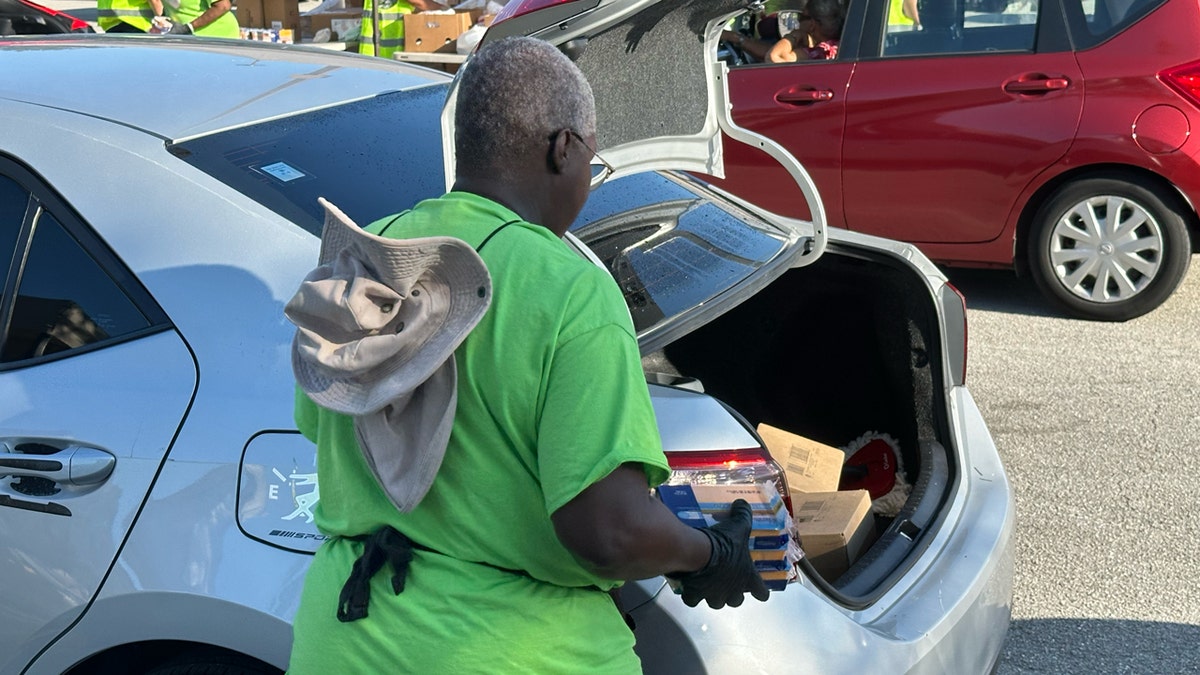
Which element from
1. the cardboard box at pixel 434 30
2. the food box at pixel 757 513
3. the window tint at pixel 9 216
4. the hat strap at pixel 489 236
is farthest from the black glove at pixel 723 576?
the cardboard box at pixel 434 30

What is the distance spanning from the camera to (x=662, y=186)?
10.8 ft

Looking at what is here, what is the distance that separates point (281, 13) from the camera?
40.1ft

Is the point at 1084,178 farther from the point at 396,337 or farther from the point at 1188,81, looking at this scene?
the point at 396,337

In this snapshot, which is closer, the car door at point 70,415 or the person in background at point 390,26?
the car door at point 70,415

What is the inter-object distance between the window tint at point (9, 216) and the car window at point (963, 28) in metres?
4.80

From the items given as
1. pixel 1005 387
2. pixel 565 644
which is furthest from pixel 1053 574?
pixel 565 644

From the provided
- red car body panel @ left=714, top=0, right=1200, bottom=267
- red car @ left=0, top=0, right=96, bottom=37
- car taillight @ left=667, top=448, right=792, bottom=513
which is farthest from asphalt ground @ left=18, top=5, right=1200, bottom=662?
red car @ left=0, top=0, right=96, bottom=37

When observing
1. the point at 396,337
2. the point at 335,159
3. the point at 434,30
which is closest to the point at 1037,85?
the point at 335,159

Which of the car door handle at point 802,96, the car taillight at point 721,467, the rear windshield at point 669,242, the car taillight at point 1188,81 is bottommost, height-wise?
the car door handle at point 802,96

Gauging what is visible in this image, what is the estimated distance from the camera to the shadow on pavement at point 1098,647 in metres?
3.39

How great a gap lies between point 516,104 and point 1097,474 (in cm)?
355

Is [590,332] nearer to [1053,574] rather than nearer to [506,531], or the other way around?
[506,531]

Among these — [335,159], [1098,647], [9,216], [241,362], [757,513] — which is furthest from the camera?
[1098,647]

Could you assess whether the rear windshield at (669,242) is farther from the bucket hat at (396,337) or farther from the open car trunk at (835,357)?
the bucket hat at (396,337)
